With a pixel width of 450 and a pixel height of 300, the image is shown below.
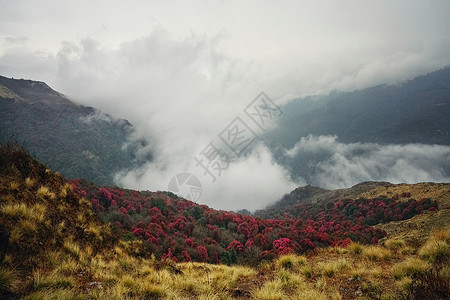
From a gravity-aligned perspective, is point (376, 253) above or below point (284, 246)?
above

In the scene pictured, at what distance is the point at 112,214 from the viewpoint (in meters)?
58.3

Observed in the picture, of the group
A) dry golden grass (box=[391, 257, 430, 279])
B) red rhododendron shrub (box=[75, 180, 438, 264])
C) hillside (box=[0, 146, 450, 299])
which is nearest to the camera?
hillside (box=[0, 146, 450, 299])

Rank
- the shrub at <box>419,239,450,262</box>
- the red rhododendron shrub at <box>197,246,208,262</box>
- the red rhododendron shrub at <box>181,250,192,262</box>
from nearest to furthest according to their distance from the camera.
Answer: the shrub at <box>419,239,450,262</box>, the red rhododendron shrub at <box>181,250,192,262</box>, the red rhododendron shrub at <box>197,246,208,262</box>

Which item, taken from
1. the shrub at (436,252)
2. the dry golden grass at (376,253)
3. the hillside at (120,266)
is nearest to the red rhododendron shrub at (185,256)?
the hillside at (120,266)

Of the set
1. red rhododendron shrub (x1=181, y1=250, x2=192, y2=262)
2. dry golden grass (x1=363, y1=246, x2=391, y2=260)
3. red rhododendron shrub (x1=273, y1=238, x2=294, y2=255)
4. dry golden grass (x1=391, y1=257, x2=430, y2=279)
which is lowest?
red rhododendron shrub (x1=273, y1=238, x2=294, y2=255)

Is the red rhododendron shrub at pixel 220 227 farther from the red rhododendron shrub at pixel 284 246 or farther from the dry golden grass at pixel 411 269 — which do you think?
the dry golden grass at pixel 411 269

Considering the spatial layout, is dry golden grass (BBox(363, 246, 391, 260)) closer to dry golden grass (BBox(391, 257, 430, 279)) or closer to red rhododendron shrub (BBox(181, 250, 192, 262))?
dry golden grass (BBox(391, 257, 430, 279))

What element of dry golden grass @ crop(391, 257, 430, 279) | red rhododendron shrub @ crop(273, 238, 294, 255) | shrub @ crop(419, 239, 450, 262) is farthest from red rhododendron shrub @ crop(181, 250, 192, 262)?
shrub @ crop(419, 239, 450, 262)

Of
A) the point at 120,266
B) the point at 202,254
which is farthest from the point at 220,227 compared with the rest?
the point at 120,266

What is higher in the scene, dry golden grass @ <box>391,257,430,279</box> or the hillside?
the hillside

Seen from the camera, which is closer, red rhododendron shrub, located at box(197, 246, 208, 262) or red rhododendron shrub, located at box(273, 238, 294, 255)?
red rhododendron shrub, located at box(273, 238, 294, 255)

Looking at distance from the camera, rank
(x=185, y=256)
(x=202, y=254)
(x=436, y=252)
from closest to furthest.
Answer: (x=436, y=252) < (x=185, y=256) < (x=202, y=254)

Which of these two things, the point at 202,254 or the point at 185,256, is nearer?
the point at 185,256

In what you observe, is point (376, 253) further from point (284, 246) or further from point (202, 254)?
point (202, 254)
